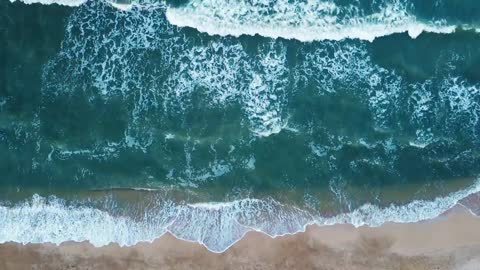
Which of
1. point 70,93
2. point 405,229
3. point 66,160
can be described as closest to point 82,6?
point 70,93

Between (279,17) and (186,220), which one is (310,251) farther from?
(279,17)

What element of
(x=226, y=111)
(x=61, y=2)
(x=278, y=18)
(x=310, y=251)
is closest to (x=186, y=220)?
(x=226, y=111)

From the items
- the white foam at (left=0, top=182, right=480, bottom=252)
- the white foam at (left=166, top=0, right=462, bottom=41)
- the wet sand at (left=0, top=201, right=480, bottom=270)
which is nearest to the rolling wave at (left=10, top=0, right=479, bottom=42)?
the white foam at (left=166, top=0, right=462, bottom=41)

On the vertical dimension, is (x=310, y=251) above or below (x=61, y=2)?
below

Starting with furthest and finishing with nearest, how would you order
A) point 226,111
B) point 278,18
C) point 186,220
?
point 226,111 → point 278,18 → point 186,220

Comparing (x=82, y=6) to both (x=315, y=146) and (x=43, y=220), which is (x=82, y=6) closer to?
(x=43, y=220)

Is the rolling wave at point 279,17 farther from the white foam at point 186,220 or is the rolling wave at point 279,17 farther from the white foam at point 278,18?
the white foam at point 186,220
